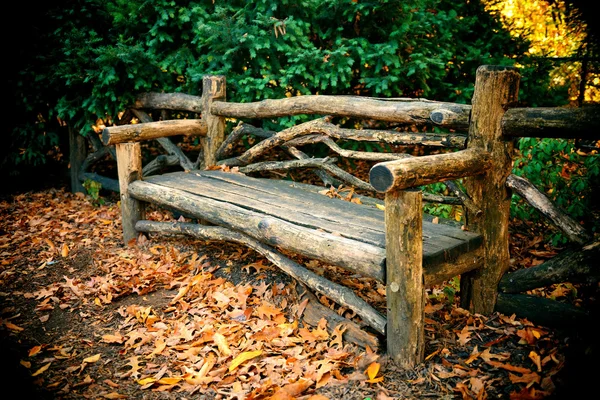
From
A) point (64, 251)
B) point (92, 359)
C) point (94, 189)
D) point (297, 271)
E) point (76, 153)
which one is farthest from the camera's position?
point (76, 153)

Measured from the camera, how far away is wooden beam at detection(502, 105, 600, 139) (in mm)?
2533

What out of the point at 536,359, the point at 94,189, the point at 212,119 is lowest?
the point at 536,359

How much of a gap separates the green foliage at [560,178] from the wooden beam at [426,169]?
1402mm

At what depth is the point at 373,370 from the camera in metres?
2.75

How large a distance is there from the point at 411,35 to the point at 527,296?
2.99 meters

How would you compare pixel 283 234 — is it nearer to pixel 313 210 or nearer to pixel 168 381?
pixel 313 210

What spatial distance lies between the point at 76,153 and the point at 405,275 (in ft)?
19.0

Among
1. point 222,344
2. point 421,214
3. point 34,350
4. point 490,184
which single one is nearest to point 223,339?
point 222,344

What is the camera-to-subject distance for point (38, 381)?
Result: 2.96m

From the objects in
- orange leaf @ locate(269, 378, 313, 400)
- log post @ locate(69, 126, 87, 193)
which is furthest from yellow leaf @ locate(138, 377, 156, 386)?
log post @ locate(69, 126, 87, 193)

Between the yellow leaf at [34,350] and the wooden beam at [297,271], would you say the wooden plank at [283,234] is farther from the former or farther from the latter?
the yellow leaf at [34,350]

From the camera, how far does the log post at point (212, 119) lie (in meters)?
5.06

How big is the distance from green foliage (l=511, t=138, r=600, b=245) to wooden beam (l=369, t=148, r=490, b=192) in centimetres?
140

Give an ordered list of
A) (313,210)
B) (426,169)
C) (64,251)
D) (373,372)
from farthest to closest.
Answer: (64,251) < (313,210) < (373,372) < (426,169)
